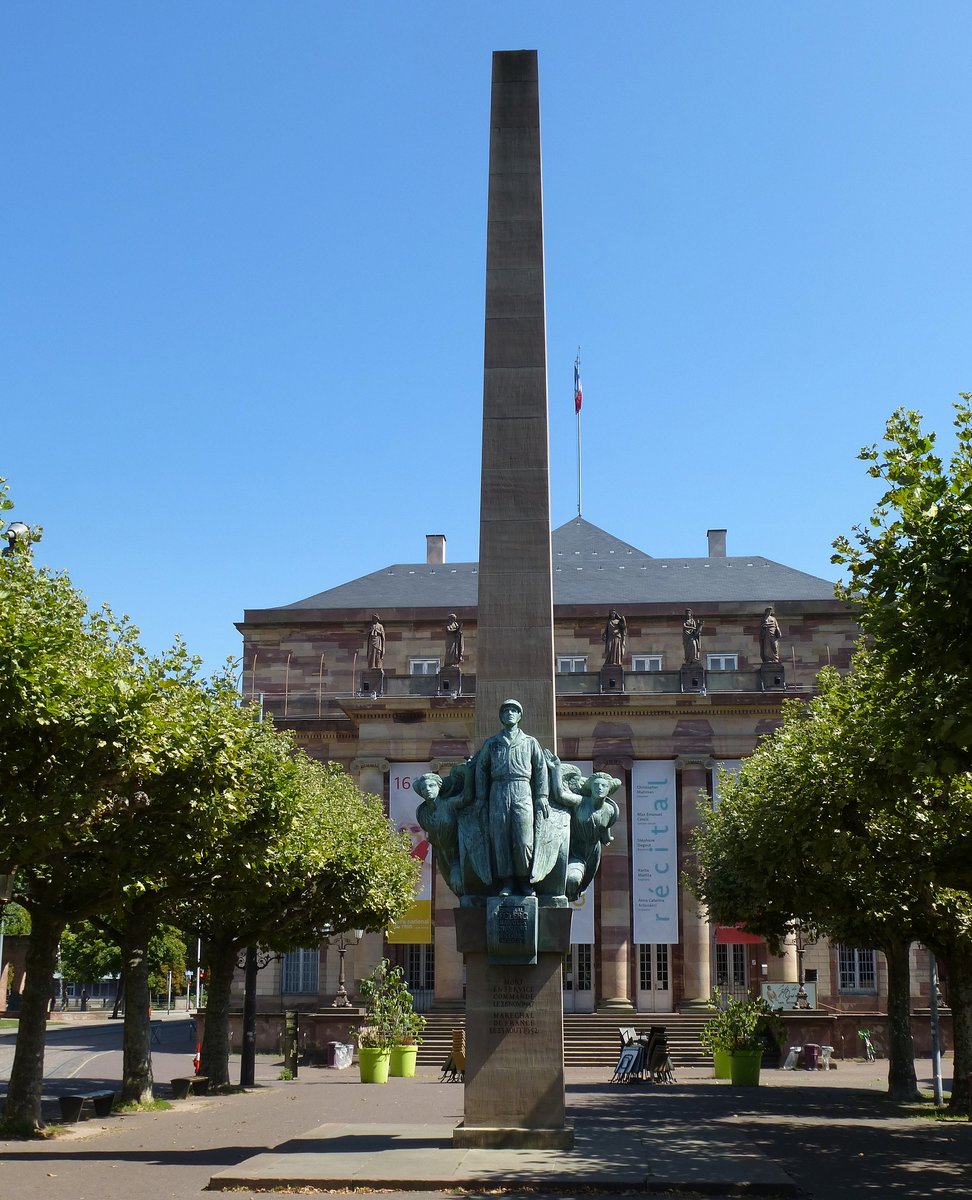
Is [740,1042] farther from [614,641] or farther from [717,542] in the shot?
[717,542]

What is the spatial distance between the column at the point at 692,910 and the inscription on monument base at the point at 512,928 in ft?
108

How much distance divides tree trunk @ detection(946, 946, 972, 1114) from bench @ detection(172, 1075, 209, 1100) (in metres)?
14.9

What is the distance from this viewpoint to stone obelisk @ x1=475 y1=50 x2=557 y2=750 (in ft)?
57.1

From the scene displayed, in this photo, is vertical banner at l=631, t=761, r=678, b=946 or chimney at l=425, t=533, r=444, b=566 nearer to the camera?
vertical banner at l=631, t=761, r=678, b=946

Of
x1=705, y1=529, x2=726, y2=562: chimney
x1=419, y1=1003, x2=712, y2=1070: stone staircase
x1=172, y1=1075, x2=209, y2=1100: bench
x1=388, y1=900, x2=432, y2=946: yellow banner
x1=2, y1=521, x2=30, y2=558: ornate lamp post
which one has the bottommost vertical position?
x1=419, y1=1003, x2=712, y2=1070: stone staircase

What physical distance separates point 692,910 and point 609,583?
50.4 feet

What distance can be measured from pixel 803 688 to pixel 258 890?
2958cm

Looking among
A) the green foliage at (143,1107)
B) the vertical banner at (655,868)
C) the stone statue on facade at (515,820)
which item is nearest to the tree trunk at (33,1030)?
the green foliage at (143,1107)

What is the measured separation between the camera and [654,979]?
1966 inches

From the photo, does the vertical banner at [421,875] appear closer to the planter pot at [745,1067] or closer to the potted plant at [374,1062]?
the potted plant at [374,1062]

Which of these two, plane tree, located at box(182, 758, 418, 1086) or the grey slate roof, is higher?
the grey slate roof

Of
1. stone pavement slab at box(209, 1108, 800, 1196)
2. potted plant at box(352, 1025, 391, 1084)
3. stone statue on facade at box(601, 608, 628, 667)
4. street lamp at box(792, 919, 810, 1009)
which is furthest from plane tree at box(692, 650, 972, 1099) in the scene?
stone statue on facade at box(601, 608, 628, 667)

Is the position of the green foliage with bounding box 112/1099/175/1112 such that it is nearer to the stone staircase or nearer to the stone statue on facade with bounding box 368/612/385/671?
the stone staircase

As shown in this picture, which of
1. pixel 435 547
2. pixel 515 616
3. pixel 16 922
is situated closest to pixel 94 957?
pixel 16 922
